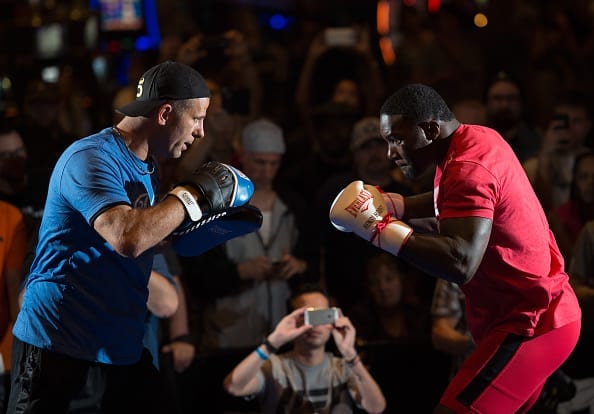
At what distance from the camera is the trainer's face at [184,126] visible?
3.99 m

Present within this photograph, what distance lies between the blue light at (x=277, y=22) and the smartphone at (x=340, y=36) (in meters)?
2.70

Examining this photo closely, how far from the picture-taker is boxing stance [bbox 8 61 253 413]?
3646mm

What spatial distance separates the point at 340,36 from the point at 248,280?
255 centimetres

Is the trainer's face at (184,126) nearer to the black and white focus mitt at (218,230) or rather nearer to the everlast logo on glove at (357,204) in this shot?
the black and white focus mitt at (218,230)

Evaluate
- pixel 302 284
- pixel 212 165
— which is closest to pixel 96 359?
pixel 212 165

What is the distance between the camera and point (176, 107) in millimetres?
3977

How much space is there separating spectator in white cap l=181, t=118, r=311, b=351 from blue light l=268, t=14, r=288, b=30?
4586 millimetres

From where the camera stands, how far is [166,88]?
13.0 feet

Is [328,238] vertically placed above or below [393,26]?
below

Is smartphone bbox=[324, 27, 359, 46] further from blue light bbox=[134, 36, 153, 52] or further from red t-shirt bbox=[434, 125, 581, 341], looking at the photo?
red t-shirt bbox=[434, 125, 581, 341]

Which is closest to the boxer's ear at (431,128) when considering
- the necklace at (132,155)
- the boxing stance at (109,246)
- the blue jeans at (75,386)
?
the boxing stance at (109,246)

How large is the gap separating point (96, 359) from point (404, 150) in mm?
1451

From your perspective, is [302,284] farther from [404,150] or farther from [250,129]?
[404,150]

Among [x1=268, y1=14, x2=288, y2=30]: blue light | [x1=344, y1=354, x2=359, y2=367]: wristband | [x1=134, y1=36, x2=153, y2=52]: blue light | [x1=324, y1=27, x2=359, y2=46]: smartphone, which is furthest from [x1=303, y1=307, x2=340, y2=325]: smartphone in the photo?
[x1=268, y1=14, x2=288, y2=30]: blue light
